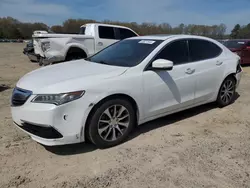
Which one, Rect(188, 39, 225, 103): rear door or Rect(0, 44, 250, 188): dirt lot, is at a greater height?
Rect(188, 39, 225, 103): rear door

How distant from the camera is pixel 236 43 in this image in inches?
516

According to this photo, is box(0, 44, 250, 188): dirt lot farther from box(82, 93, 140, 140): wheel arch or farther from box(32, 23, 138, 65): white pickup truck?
box(32, 23, 138, 65): white pickup truck

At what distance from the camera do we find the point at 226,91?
5172 mm

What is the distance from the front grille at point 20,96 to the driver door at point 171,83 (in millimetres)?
1611

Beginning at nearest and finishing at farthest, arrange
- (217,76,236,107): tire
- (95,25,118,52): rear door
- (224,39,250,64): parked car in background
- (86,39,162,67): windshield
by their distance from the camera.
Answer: (86,39,162,67): windshield
(217,76,236,107): tire
(95,25,118,52): rear door
(224,39,250,64): parked car in background

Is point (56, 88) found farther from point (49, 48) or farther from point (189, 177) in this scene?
point (49, 48)

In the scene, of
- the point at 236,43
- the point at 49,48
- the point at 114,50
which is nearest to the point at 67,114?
the point at 114,50

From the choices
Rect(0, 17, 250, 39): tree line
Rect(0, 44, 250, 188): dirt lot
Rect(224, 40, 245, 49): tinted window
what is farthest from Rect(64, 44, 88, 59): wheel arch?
Rect(0, 17, 250, 39): tree line

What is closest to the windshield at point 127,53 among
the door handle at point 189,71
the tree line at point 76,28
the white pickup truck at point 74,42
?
the door handle at point 189,71

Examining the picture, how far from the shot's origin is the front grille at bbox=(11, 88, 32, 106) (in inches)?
123

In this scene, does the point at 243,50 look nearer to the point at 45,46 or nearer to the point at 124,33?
Answer: the point at 124,33

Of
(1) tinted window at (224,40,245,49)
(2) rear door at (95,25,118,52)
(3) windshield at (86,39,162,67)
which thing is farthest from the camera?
(1) tinted window at (224,40,245,49)

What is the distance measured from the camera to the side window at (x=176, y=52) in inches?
157

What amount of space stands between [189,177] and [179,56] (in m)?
2.15
